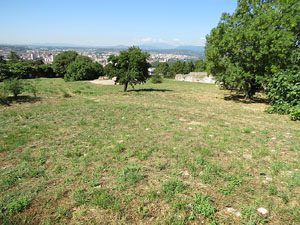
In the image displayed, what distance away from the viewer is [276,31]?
462 inches

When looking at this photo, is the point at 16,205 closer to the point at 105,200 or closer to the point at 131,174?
the point at 105,200

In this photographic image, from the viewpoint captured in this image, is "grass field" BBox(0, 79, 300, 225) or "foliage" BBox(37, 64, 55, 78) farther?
"foliage" BBox(37, 64, 55, 78)

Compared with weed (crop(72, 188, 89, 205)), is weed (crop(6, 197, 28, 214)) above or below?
below

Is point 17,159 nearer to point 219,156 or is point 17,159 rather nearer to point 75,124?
point 75,124

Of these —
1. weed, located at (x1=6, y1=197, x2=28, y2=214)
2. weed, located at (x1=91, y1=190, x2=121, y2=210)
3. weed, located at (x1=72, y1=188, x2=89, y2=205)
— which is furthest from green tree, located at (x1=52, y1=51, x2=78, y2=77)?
weed, located at (x1=91, y1=190, x2=121, y2=210)

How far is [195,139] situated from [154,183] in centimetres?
259

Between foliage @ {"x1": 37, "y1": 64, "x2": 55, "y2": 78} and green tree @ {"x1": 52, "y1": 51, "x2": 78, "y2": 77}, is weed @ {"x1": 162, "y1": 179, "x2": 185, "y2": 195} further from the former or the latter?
foliage @ {"x1": 37, "y1": 64, "x2": 55, "y2": 78}

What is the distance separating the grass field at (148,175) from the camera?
271 centimetres

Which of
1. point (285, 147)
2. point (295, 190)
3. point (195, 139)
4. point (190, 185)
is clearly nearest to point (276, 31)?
point (285, 147)

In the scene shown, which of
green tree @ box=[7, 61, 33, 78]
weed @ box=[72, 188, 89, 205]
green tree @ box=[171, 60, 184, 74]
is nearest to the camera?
weed @ box=[72, 188, 89, 205]

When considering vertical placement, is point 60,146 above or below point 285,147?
below

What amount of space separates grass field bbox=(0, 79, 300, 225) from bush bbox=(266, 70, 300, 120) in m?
4.13

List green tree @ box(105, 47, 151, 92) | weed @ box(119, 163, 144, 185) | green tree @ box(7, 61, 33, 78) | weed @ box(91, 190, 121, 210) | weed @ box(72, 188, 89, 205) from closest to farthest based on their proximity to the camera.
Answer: weed @ box(91, 190, 121, 210), weed @ box(72, 188, 89, 205), weed @ box(119, 163, 144, 185), green tree @ box(7, 61, 33, 78), green tree @ box(105, 47, 151, 92)

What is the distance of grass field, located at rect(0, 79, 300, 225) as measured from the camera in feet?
8.90
